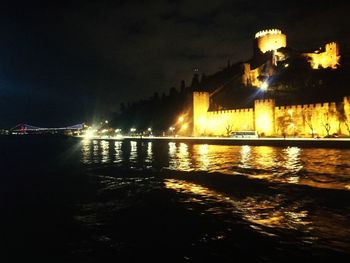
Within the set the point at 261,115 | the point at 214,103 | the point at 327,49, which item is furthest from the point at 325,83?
the point at 214,103

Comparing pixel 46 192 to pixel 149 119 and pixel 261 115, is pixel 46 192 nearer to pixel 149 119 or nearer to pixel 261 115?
pixel 261 115

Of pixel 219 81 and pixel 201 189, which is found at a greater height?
pixel 219 81

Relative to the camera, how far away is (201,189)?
1316cm

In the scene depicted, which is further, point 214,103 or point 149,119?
point 149,119

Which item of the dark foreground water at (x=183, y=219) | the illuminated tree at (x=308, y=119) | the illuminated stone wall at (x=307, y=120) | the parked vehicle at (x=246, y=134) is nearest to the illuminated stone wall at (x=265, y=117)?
the illuminated stone wall at (x=307, y=120)

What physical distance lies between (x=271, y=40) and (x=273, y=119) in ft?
90.5

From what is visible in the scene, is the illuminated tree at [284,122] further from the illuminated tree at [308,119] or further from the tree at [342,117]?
the tree at [342,117]

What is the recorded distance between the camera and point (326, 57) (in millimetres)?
58750

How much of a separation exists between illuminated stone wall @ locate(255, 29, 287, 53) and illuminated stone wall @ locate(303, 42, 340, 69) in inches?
300

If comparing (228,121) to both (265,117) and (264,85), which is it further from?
(264,85)

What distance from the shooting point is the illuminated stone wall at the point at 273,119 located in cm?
3823

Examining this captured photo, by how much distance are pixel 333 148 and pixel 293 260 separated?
25311 mm

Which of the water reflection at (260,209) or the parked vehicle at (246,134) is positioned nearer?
the water reflection at (260,209)

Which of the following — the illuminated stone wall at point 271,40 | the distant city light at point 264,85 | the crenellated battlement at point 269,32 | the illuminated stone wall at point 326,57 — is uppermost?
the crenellated battlement at point 269,32
